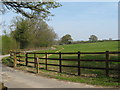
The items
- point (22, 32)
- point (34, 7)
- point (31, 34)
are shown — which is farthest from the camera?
point (31, 34)

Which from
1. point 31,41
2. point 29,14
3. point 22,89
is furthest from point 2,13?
point 31,41

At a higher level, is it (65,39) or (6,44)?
(65,39)

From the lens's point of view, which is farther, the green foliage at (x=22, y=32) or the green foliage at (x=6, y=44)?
the green foliage at (x=22, y=32)

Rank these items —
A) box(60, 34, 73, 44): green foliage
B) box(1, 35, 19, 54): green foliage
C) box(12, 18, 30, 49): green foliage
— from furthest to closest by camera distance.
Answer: box(60, 34, 73, 44): green foliage
box(12, 18, 30, 49): green foliage
box(1, 35, 19, 54): green foliage

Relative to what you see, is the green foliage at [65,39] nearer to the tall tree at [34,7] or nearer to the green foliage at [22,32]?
the green foliage at [22,32]

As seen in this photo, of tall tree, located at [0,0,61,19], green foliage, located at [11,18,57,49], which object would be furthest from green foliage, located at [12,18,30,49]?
tall tree, located at [0,0,61,19]

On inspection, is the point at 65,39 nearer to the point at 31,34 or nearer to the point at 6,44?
the point at 31,34

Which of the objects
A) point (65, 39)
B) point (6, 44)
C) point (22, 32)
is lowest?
point (6, 44)

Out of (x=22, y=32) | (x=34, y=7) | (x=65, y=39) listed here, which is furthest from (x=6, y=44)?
(x=65, y=39)

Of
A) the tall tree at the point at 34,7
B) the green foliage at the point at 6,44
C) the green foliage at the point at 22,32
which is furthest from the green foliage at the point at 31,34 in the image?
the tall tree at the point at 34,7

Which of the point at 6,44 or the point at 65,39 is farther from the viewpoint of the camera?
the point at 65,39

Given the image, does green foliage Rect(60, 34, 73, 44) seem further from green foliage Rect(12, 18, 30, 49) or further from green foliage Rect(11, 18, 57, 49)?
green foliage Rect(12, 18, 30, 49)

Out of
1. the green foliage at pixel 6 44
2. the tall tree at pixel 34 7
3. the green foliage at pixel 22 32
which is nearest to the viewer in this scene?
the tall tree at pixel 34 7

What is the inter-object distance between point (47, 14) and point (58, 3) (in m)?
0.92
